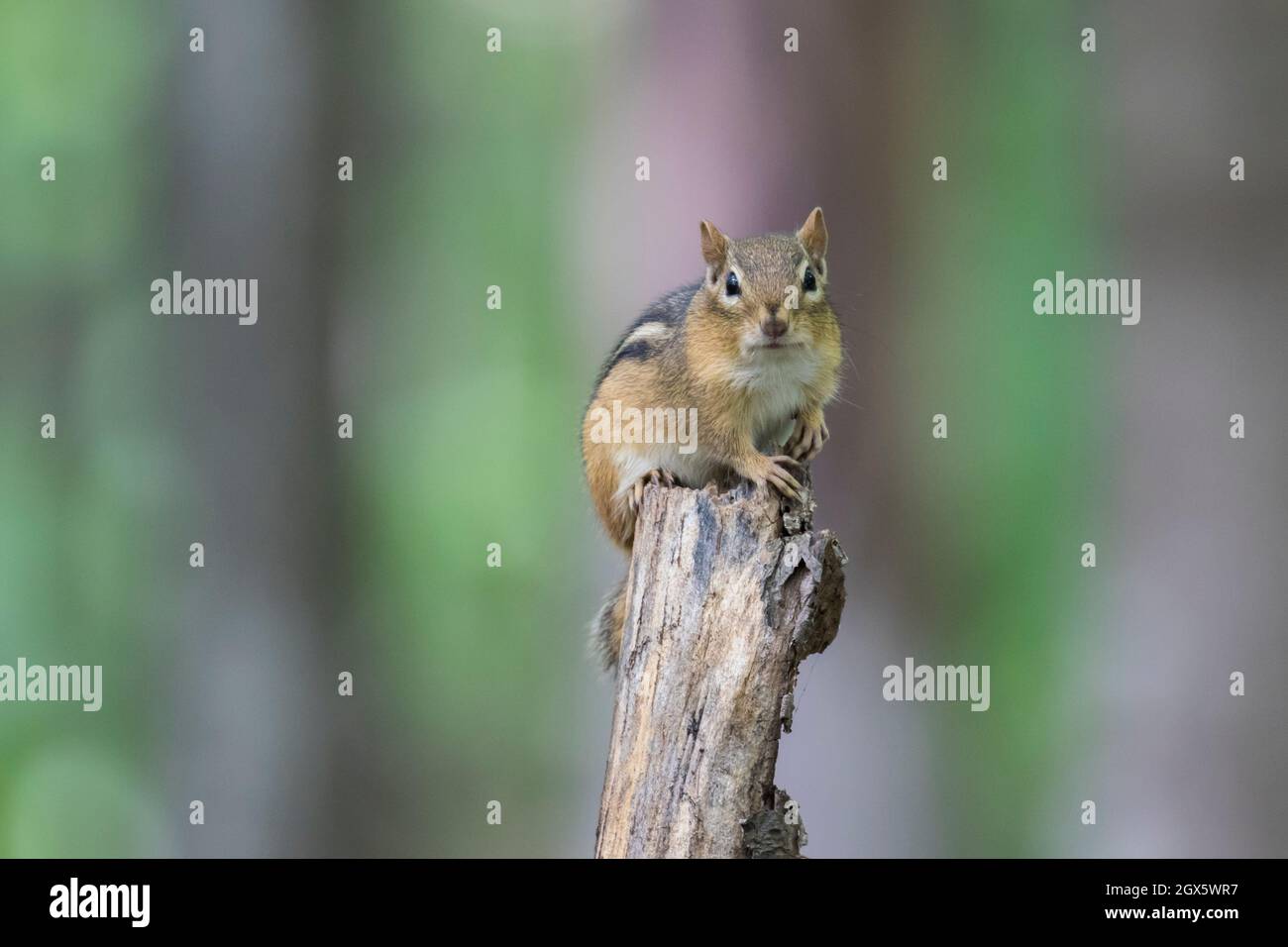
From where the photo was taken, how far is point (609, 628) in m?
3.46

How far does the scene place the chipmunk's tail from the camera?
3.40 meters

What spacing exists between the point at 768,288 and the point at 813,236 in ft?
0.77

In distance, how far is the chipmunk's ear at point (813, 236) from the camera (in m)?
3.19

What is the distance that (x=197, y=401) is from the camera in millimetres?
5430

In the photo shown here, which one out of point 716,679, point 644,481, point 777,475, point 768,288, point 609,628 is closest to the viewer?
point 716,679

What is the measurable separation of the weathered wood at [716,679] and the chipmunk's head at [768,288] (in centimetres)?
52

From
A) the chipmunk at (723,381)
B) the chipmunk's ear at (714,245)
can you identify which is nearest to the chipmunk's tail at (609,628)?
the chipmunk at (723,381)

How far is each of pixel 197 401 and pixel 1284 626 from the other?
4.64 metres

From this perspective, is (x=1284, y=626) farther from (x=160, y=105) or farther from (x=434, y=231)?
(x=160, y=105)

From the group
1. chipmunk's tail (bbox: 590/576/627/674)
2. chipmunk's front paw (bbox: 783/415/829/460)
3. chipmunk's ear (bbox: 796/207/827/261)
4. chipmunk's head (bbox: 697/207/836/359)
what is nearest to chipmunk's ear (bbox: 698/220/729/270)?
chipmunk's head (bbox: 697/207/836/359)

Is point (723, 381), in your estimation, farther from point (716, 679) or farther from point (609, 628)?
point (716, 679)

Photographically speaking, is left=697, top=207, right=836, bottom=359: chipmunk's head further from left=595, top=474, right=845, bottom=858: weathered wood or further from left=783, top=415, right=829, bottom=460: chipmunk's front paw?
left=595, top=474, right=845, bottom=858: weathered wood

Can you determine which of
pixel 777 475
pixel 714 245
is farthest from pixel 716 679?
pixel 714 245

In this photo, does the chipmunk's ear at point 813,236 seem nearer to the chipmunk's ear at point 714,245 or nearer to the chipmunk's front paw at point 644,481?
the chipmunk's ear at point 714,245
